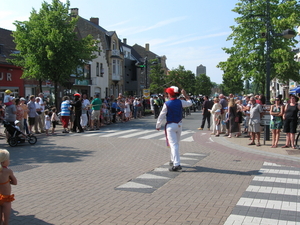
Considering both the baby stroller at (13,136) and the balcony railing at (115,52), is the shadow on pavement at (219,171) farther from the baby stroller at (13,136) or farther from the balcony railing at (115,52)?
the balcony railing at (115,52)

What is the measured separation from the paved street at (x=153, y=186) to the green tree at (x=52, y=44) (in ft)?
30.2

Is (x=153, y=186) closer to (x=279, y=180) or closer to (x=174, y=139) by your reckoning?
(x=174, y=139)

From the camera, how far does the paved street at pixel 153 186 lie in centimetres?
487

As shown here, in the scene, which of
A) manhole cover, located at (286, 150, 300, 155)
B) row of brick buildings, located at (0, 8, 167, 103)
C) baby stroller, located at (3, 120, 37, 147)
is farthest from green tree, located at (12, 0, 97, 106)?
manhole cover, located at (286, 150, 300, 155)

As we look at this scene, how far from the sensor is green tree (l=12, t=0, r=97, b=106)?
63.5ft

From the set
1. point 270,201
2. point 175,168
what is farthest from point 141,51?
point 270,201

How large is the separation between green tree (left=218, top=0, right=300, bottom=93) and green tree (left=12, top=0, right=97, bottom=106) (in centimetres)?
1048

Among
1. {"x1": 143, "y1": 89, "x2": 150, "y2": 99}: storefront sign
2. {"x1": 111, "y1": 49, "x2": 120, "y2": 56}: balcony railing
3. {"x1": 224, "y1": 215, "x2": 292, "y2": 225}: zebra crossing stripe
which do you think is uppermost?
{"x1": 111, "y1": 49, "x2": 120, "y2": 56}: balcony railing

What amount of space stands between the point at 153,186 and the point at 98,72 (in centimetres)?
4116

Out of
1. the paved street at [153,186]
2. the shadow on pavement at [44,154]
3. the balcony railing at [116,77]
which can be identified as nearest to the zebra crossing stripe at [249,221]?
the paved street at [153,186]

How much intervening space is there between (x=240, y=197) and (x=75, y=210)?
2682mm

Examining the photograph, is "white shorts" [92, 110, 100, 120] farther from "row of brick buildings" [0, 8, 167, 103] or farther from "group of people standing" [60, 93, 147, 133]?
"row of brick buildings" [0, 8, 167, 103]

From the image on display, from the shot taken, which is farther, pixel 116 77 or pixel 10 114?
pixel 116 77

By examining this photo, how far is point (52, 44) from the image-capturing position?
63.6ft
